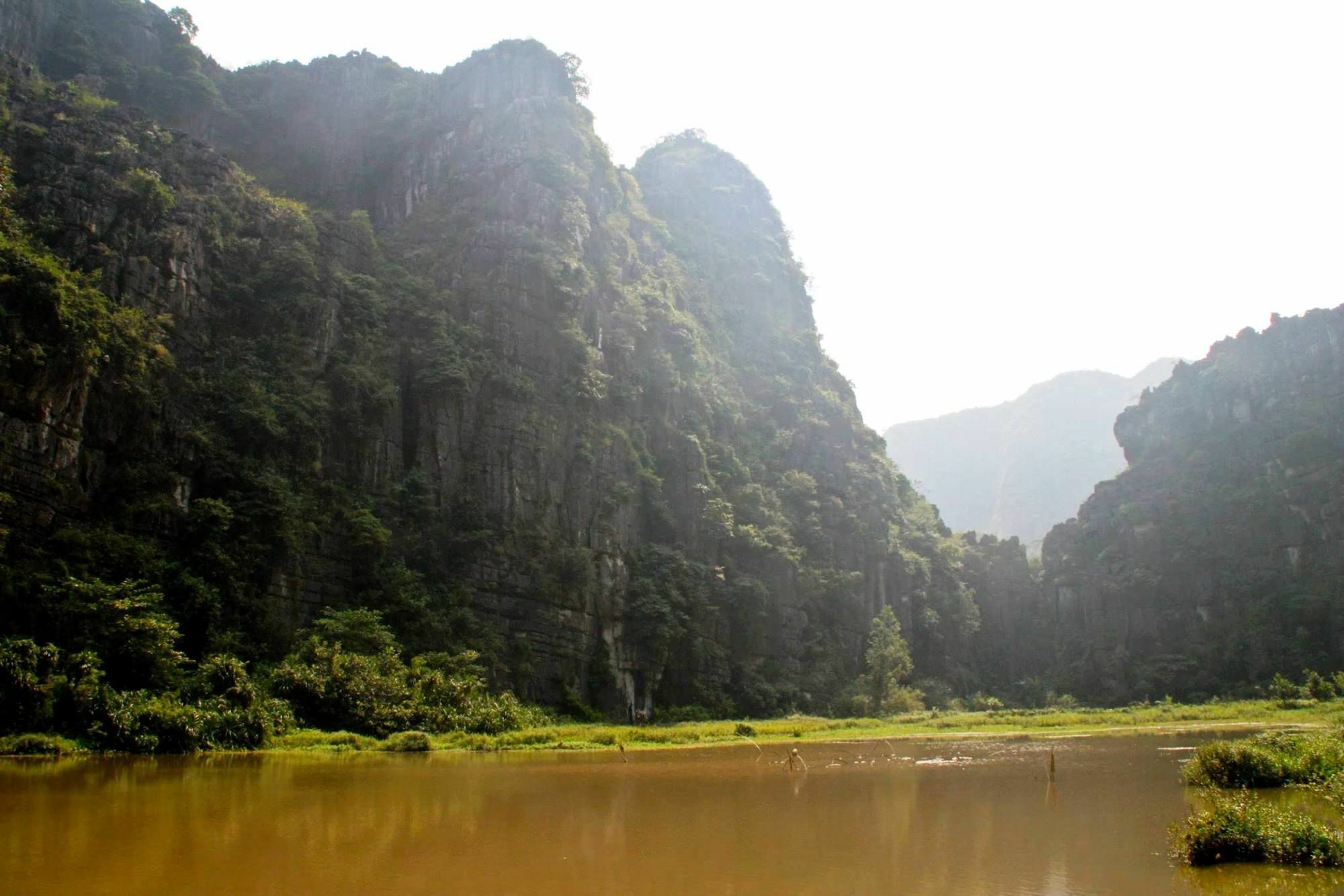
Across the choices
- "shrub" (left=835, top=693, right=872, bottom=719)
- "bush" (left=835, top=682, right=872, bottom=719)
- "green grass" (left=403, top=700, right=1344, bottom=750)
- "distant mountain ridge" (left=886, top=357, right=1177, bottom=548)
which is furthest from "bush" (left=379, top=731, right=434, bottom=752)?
"distant mountain ridge" (left=886, top=357, right=1177, bottom=548)

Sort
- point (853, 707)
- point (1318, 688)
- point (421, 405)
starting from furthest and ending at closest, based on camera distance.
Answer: point (853, 707)
point (1318, 688)
point (421, 405)

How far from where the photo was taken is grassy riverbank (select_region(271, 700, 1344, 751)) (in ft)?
92.6

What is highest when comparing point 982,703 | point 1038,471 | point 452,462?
point 1038,471

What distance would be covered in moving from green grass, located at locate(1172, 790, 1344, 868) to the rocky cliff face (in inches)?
1083

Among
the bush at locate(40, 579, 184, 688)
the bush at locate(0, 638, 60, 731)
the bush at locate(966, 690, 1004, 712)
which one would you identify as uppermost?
the bush at locate(40, 579, 184, 688)

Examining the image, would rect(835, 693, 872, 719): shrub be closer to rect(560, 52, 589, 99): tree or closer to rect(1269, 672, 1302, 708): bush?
rect(1269, 672, 1302, 708): bush

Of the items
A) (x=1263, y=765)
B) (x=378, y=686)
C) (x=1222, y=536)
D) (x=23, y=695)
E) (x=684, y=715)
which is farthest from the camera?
(x=1222, y=536)

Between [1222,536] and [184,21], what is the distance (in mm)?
78280

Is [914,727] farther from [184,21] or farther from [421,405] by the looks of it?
[184,21]

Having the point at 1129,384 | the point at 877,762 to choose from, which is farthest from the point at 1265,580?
the point at 1129,384

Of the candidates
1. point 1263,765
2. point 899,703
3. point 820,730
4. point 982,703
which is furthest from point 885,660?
point 1263,765

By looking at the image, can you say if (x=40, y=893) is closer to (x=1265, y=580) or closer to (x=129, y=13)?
(x=129, y=13)

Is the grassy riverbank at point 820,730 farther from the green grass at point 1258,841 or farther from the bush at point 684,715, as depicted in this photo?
the green grass at point 1258,841

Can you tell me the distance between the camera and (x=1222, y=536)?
65.9m
